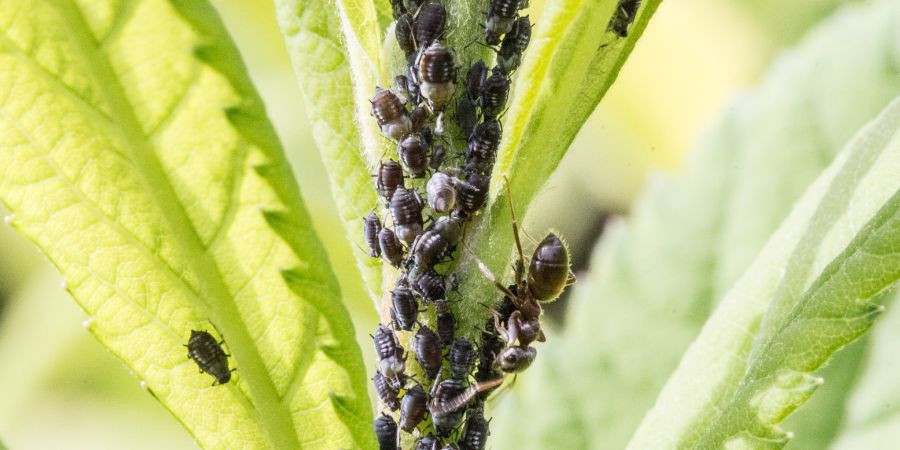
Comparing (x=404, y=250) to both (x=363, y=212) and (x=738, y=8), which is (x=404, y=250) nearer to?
(x=363, y=212)

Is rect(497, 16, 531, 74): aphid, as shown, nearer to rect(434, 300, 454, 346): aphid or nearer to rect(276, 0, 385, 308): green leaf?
rect(276, 0, 385, 308): green leaf

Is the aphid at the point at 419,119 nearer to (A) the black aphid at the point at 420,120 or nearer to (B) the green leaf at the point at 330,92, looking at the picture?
(A) the black aphid at the point at 420,120

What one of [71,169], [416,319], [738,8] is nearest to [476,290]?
[416,319]

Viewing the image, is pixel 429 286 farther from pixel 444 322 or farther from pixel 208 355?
pixel 208 355

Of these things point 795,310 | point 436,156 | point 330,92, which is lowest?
point 795,310

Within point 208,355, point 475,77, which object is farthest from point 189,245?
point 475,77

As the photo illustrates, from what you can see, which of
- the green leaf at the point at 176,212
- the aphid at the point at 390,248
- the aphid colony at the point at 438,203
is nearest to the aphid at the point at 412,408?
the aphid colony at the point at 438,203

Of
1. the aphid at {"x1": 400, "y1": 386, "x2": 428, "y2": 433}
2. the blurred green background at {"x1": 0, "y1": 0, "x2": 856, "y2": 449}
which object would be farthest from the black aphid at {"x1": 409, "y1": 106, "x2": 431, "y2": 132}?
the blurred green background at {"x1": 0, "y1": 0, "x2": 856, "y2": 449}

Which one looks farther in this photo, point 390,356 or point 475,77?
point 390,356
